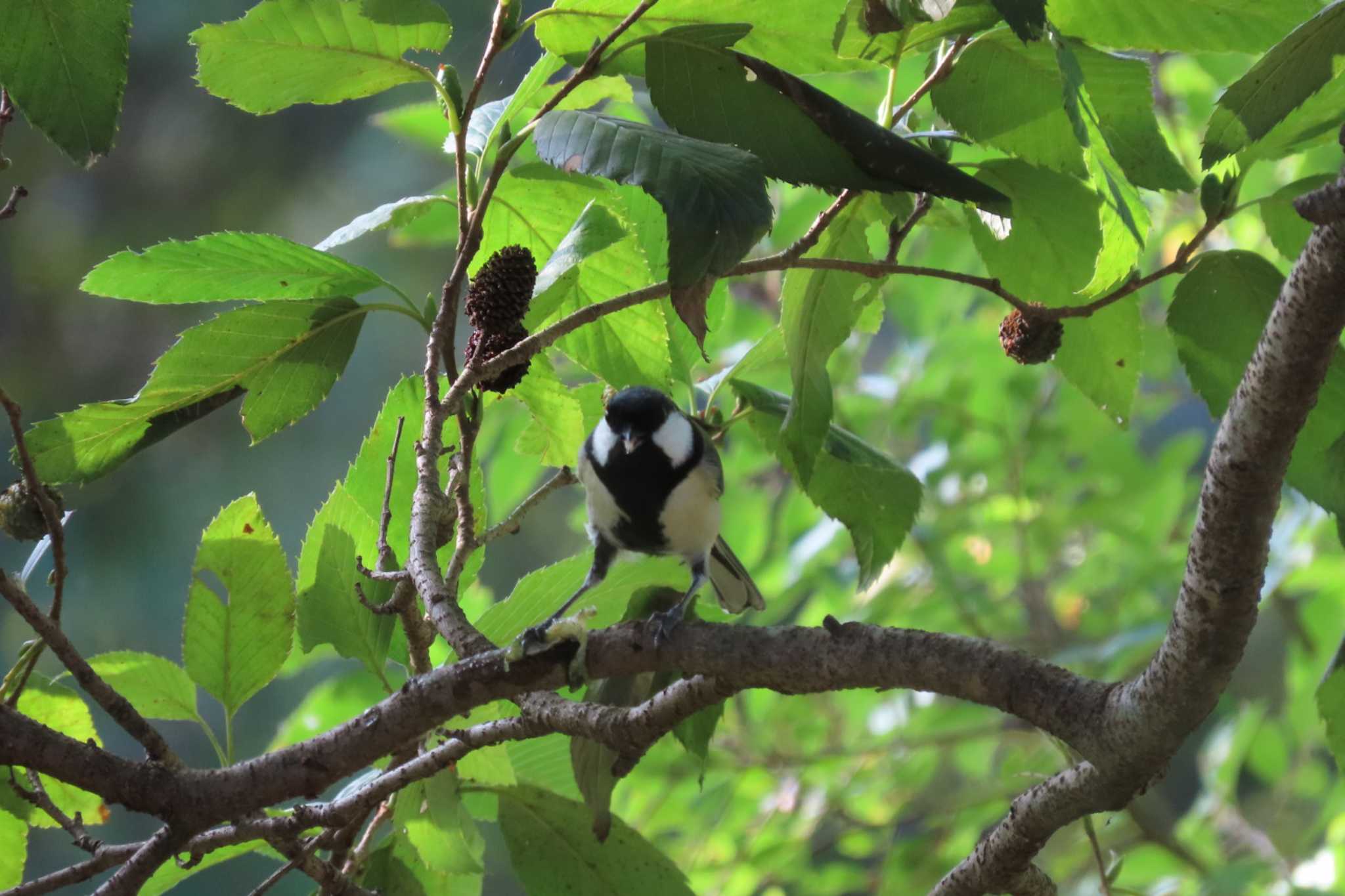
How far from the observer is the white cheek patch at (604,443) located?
98 centimetres

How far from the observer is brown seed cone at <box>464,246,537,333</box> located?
1.96 feet

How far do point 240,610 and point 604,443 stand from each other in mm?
395

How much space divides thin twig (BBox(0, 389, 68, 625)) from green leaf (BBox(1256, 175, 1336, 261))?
61 centimetres

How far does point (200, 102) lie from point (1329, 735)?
2.78m

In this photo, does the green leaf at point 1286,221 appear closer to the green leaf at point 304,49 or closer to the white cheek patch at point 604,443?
the green leaf at point 304,49

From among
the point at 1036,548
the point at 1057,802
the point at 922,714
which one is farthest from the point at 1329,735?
the point at 1036,548

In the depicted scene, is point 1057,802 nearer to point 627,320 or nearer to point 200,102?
point 627,320

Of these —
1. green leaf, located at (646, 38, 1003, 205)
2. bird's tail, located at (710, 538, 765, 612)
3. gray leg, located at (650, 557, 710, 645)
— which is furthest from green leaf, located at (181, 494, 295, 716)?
bird's tail, located at (710, 538, 765, 612)

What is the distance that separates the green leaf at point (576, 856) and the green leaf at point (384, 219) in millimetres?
324

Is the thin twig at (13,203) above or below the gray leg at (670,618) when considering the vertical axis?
above

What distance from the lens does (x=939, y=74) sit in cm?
58

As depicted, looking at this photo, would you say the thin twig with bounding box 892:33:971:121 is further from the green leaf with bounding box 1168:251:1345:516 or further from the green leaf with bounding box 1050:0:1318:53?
the green leaf with bounding box 1168:251:1345:516

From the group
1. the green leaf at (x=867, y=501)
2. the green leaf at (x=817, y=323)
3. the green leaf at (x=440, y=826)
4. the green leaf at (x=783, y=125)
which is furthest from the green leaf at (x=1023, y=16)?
the green leaf at (x=440, y=826)

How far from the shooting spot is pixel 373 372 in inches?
110
